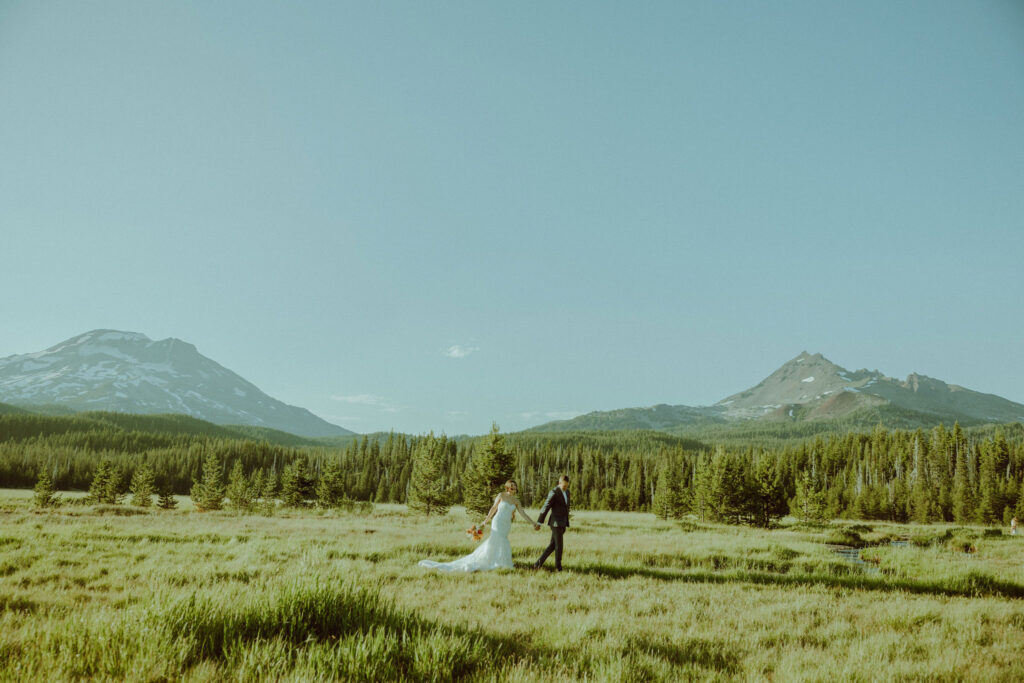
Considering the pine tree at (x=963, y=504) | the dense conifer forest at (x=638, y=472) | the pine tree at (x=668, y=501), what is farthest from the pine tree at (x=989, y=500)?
the pine tree at (x=668, y=501)

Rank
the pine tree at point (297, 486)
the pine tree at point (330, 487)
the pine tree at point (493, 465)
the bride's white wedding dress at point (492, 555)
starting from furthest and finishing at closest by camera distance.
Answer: the pine tree at point (297, 486)
the pine tree at point (330, 487)
the pine tree at point (493, 465)
the bride's white wedding dress at point (492, 555)

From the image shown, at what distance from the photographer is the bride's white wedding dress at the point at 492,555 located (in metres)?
12.4

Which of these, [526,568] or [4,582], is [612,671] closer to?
[526,568]

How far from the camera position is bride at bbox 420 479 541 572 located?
12.4 metres

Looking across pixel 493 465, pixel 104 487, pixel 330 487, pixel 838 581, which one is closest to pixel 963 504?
pixel 493 465

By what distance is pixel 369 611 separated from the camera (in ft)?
19.7

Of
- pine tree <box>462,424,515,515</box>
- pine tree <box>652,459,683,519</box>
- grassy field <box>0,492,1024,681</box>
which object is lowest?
pine tree <box>652,459,683,519</box>

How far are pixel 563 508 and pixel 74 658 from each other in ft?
33.8

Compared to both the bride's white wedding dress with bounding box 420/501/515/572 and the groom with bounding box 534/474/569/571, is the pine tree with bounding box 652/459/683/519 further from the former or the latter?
the bride's white wedding dress with bounding box 420/501/515/572

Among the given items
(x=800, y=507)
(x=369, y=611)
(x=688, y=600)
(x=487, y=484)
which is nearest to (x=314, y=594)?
(x=369, y=611)

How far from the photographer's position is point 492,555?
12.7m

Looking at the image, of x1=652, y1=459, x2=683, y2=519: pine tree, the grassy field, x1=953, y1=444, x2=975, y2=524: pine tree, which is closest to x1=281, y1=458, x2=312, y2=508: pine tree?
x1=652, y1=459, x2=683, y2=519: pine tree

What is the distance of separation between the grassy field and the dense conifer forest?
30.0 m

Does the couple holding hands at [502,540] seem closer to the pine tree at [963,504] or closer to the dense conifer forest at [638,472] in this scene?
the dense conifer forest at [638,472]
